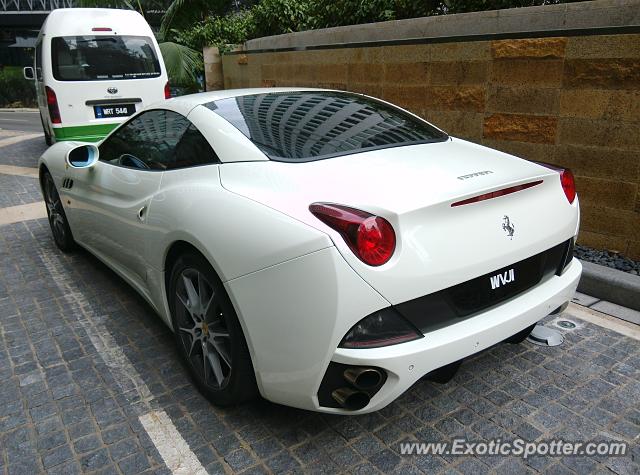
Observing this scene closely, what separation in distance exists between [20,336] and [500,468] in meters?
2.95

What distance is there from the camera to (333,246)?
207cm

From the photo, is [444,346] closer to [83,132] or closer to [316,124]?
[316,124]

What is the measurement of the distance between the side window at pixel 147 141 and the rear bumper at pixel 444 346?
1672mm

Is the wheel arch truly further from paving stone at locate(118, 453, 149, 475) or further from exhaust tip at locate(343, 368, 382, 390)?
paving stone at locate(118, 453, 149, 475)

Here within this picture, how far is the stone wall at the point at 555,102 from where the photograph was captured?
176 inches

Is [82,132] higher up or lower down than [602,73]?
lower down

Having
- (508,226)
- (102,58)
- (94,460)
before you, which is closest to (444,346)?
(508,226)

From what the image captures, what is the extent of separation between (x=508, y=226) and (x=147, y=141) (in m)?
2.26

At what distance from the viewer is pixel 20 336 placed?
11.6 feet

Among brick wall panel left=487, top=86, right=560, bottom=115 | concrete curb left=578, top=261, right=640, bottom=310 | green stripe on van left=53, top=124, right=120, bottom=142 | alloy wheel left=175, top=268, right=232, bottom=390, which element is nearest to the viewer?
alloy wheel left=175, top=268, right=232, bottom=390

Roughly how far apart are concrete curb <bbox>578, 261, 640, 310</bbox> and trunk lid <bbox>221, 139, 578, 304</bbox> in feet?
4.58

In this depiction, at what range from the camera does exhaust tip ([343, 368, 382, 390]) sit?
2.11 meters

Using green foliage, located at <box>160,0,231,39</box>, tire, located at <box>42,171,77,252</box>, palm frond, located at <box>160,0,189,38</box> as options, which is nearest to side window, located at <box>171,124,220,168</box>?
tire, located at <box>42,171,77,252</box>

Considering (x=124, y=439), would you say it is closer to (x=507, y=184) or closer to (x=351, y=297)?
(x=351, y=297)
